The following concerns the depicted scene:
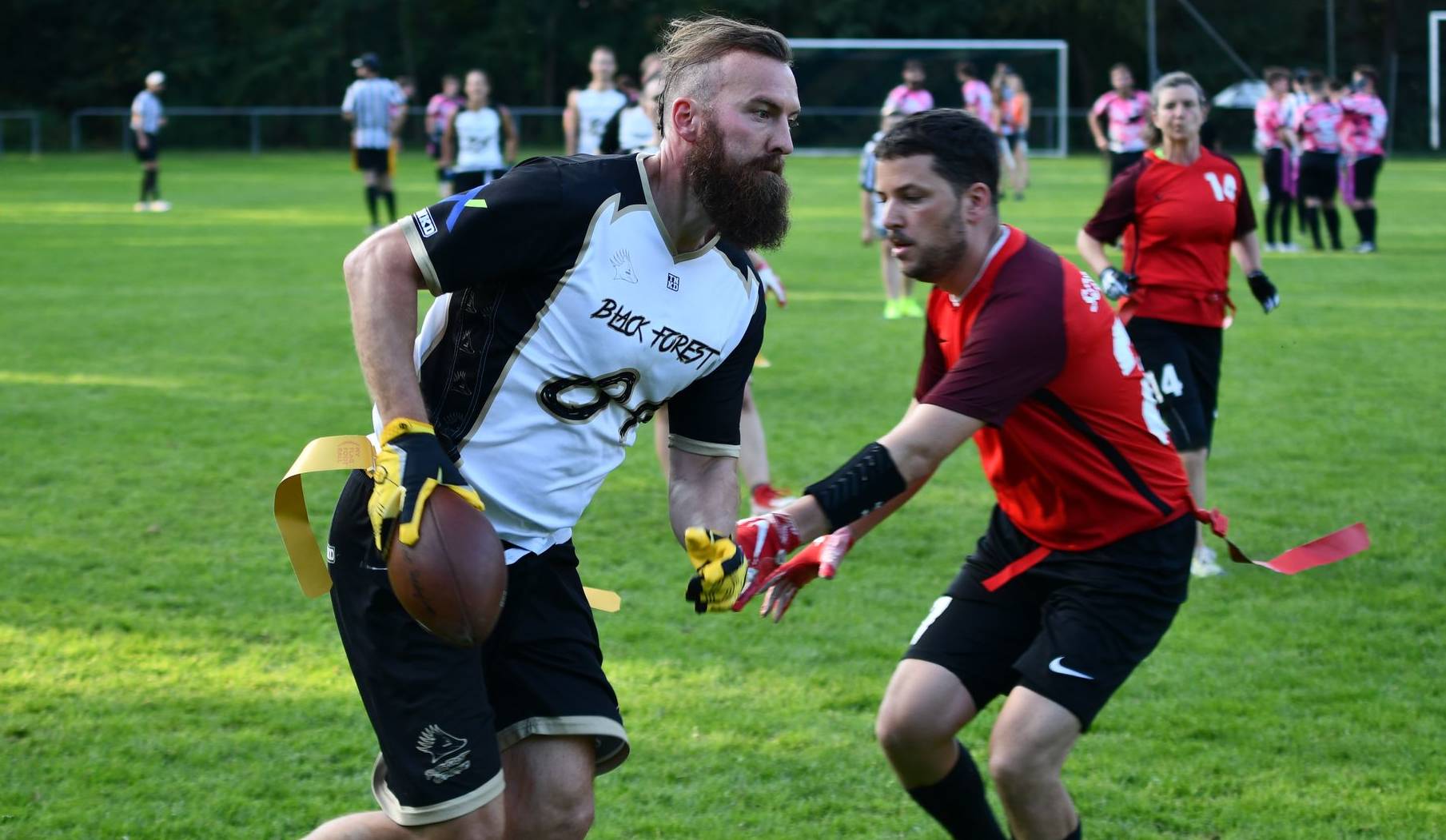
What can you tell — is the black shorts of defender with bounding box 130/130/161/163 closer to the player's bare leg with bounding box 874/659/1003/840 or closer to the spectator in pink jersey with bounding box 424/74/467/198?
the spectator in pink jersey with bounding box 424/74/467/198

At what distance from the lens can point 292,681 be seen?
526 centimetres

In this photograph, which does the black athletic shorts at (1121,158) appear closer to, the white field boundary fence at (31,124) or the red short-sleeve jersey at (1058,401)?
the red short-sleeve jersey at (1058,401)

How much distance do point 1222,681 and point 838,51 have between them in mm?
36597

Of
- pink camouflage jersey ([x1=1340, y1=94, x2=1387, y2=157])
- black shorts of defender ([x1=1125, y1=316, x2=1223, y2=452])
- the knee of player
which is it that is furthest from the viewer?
pink camouflage jersey ([x1=1340, y1=94, x2=1387, y2=157])

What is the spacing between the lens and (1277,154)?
66.4ft

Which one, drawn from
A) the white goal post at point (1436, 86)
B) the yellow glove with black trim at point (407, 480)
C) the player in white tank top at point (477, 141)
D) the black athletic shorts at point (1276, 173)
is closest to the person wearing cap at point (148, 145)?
the player in white tank top at point (477, 141)

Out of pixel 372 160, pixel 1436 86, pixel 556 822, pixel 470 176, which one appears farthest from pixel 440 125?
pixel 1436 86

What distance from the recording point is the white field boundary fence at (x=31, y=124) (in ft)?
138

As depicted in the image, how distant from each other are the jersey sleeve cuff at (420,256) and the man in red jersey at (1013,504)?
2.93 feet

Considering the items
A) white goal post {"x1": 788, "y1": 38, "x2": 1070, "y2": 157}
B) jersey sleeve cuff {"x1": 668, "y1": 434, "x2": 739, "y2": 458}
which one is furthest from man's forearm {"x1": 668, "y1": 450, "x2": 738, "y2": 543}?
white goal post {"x1": 788, "y1": 38, "x2": 1070, "y2": 157}

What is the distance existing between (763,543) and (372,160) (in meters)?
18.5

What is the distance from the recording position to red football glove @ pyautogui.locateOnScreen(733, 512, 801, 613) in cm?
333

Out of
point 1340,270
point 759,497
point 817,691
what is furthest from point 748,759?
point 1340,270

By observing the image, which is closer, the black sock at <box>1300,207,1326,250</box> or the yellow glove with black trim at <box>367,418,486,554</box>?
the yellow glove with black trim at <box>367,418,486,554</box>
